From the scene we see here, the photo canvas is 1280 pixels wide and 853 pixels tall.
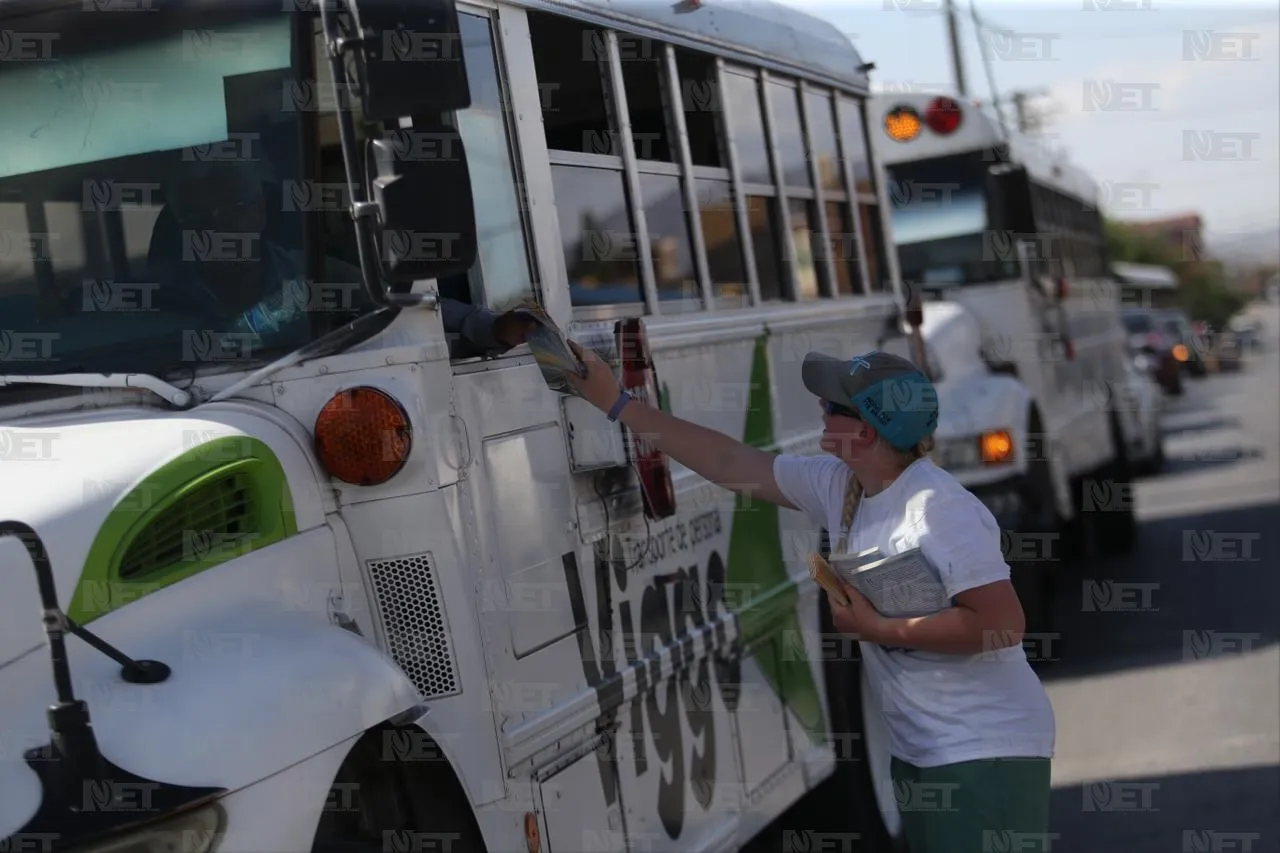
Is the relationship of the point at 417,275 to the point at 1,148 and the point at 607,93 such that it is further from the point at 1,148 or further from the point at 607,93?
the point at 607,93

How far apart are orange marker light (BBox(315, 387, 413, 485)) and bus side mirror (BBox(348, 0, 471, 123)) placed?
0.58 meters

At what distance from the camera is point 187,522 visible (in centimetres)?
313

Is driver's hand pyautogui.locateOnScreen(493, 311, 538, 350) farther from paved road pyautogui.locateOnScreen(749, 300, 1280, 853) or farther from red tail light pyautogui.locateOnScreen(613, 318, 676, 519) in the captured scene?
paved road pyautogui.locateOnScreen(749, 300, 1280, 853)

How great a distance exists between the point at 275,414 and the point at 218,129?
27.9 inches

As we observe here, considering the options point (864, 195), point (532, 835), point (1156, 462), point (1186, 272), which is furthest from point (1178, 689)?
point (1186, 272)

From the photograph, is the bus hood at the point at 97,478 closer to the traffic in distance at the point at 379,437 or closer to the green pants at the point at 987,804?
the traffic in distance at the point at 379,437

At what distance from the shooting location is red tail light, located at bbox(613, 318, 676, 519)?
4.51 meters

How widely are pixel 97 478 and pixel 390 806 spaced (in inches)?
35.9

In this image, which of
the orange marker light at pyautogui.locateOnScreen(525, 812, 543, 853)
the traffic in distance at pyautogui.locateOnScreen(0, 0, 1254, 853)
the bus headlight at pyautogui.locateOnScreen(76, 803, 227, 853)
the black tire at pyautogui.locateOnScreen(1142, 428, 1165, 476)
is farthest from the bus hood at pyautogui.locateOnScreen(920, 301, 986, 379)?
the black tire at pyautogui.locateOnScreen(1142, 428, 1165, 476)

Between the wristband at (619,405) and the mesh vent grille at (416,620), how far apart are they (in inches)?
30.3

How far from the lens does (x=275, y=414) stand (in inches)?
134

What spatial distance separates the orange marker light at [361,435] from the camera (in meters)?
3.41

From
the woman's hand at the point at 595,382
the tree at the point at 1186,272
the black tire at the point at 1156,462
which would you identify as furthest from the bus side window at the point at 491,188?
the tree at the point at 1186,272

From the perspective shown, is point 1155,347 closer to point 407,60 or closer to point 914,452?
A: point 914,452
